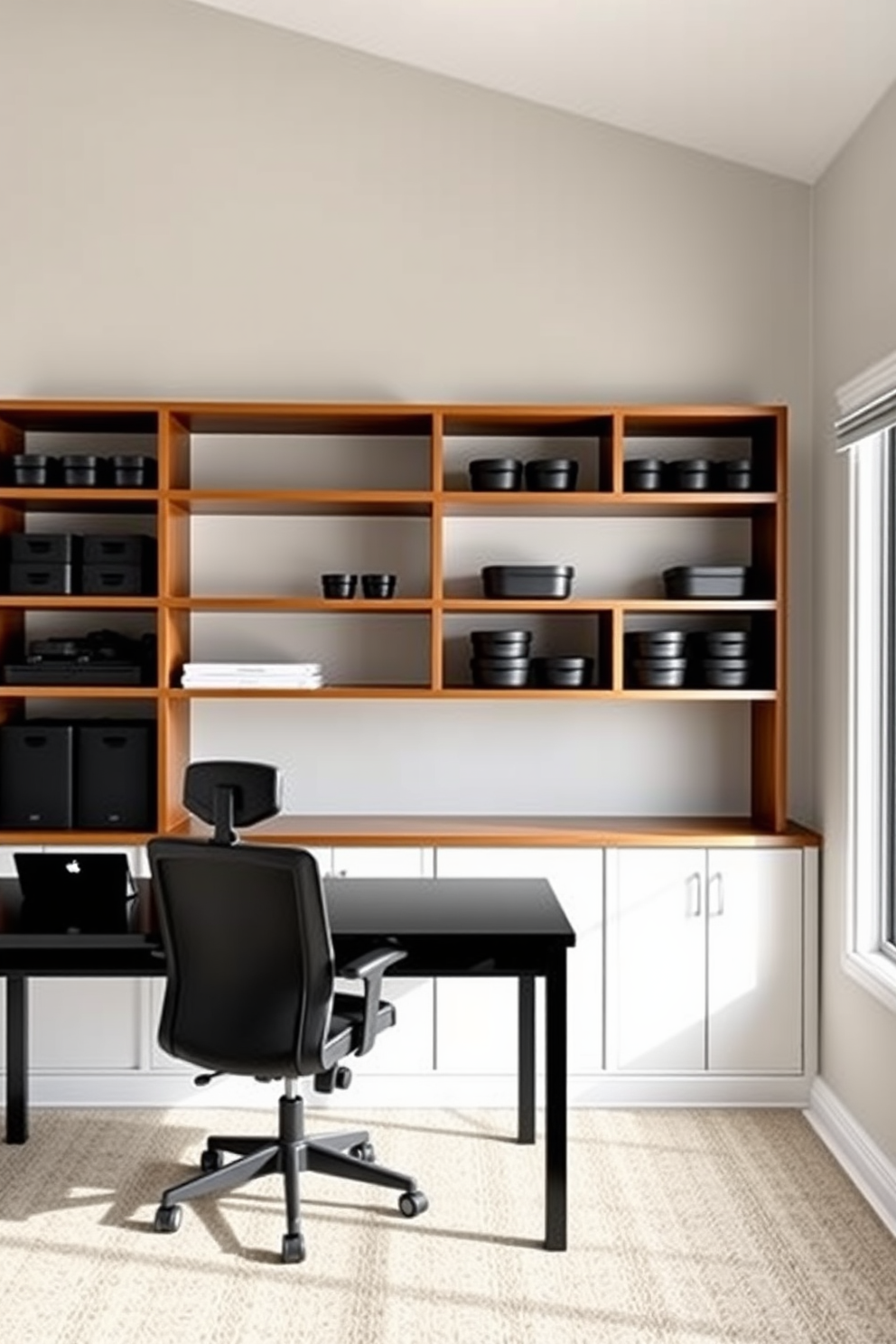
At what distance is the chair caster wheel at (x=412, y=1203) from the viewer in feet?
12.6

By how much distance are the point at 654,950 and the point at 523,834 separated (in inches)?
20.7

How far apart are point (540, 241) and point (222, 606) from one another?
5.07ft

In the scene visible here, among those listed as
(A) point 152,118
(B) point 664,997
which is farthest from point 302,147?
(B) point 664,997

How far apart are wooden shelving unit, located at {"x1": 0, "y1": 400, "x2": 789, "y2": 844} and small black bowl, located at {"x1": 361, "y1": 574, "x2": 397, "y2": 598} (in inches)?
2.7

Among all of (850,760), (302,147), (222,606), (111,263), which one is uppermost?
(302,147)

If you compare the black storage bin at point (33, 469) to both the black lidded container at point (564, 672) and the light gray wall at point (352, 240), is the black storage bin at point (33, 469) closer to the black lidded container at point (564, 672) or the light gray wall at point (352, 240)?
the light gray wall at point (352, 240)

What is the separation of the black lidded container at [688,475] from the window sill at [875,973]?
4.71 ft

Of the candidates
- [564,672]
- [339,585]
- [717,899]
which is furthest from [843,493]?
[339,585]

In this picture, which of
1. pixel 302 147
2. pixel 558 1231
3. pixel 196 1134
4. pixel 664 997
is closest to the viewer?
pixel 558 1231

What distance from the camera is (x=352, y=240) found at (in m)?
5.11

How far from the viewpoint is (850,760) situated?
452 centimetres

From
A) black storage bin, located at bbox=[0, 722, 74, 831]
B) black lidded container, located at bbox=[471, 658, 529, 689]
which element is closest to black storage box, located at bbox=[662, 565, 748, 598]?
black lidded container, located at bbox=[471, 658, 529, 689]

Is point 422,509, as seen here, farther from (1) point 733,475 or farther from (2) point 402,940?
(2) point 402,940

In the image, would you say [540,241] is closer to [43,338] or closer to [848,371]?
[848,371]
